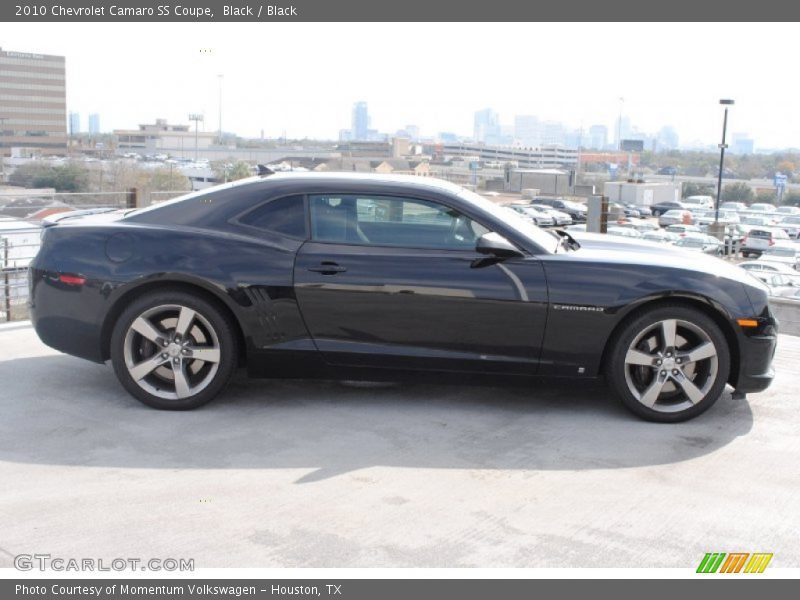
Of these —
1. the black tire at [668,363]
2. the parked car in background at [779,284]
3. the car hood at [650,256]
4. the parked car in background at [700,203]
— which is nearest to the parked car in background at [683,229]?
the parked car in background at [779,284]

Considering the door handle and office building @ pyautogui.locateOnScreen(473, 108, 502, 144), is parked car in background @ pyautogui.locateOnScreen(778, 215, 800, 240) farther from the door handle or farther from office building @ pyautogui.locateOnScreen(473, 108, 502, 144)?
office building @ pyautogui.locateOnScreen(473, 108, 502, 144)

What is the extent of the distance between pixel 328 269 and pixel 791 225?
41.8 metres

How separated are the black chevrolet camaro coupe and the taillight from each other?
10 mm

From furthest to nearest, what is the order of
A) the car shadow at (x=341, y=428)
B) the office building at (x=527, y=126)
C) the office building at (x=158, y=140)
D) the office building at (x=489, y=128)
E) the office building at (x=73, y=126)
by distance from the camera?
the office building at (x=527, y=126) < the office building at (x=489, y=128) < the office building at (x=158, y=140) < the office building at (x=73, y=126) < the car shadow at (x=341, y=428)

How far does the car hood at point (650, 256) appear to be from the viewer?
5.18 m

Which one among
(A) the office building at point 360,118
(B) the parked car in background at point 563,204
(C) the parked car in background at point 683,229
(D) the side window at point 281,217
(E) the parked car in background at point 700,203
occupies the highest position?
(A) the office building at point 360,118

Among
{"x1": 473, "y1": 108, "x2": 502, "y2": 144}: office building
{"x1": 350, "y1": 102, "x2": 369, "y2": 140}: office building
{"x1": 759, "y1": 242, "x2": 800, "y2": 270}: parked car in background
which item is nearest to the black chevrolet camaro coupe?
{"x1": 759, "y1": 242, "x2": 800, "y2": 270}: parked car in background

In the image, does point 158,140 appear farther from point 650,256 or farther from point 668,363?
point 668,363

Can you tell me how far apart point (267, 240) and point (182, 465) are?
1.47 m

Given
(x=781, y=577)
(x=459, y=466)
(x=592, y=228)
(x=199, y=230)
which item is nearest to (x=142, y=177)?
(x=592, y=228)

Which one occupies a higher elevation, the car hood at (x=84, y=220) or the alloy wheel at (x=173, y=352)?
the car hood at (x=84, y=220)

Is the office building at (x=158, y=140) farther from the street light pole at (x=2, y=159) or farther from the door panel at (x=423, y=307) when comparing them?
the door panel at (x=423, y=307)

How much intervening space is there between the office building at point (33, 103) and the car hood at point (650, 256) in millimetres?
26680

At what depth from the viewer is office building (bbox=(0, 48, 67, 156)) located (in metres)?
29.8
